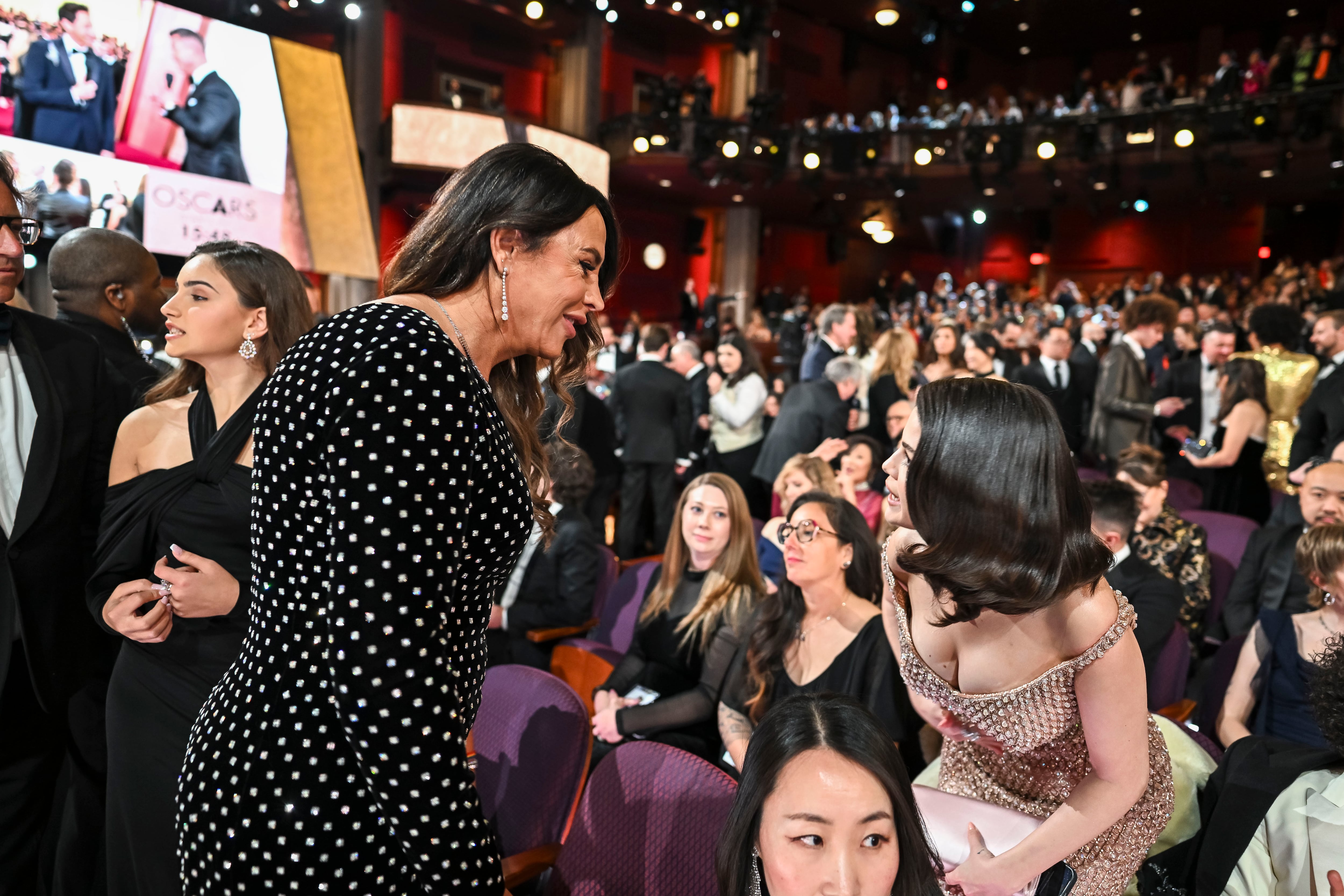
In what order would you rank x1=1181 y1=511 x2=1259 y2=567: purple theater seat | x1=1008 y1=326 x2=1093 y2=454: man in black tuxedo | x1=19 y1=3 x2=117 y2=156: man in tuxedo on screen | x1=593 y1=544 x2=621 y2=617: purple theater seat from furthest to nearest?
x1=19 y1=3 x2=117 y2=156: man in tuxedo on screen → x1=1008 y1=326 x2=1093 y2=454: man in black tuxedo → x1=1181 y1=511 x2=1259 y2=567: purple theater seat → x1=593 y1=544 x2=621 y2=617: purple theater seat

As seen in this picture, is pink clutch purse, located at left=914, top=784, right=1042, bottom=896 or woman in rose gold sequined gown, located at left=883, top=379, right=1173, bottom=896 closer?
woman in rose gold sequined gown, located at left=883, top=379, right=1173, bottom=896

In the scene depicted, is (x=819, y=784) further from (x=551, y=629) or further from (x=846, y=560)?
(x=551, y=629)

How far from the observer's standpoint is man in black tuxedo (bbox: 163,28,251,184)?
23.4 ft

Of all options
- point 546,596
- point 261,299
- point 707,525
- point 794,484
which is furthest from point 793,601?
point 261,299

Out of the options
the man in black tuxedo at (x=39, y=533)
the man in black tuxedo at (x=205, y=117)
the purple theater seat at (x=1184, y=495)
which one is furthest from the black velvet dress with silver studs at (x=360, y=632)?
the man in black tuxedo at (x=205, y=117)

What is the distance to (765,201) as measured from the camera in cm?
1795

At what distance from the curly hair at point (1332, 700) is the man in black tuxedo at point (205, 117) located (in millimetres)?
7571

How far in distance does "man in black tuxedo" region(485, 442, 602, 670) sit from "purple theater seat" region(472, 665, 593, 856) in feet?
→ 4.39

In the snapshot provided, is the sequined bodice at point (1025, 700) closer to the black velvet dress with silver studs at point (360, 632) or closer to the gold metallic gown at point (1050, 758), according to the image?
the gold metallic gown at point (1050, 758)

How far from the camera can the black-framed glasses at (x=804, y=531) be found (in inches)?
101

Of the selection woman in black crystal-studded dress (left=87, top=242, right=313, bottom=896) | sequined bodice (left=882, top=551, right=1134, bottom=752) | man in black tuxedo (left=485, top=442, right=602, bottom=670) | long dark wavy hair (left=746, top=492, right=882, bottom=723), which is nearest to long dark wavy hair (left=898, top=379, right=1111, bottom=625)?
sequined bodice (left=882, top=551, right=1134, bottom=752)

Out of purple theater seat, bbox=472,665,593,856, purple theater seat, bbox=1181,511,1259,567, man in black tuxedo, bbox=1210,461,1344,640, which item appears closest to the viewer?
purple theater seat, bbox=472,665,593,856

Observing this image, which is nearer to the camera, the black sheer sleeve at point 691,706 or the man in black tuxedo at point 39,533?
the man in black tuxedo at point 39,533

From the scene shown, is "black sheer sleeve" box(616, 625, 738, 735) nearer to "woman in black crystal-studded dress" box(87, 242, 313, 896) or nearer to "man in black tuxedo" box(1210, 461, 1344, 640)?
"woman in black crystal-studded dress" box(87, 242, 313, 896)
